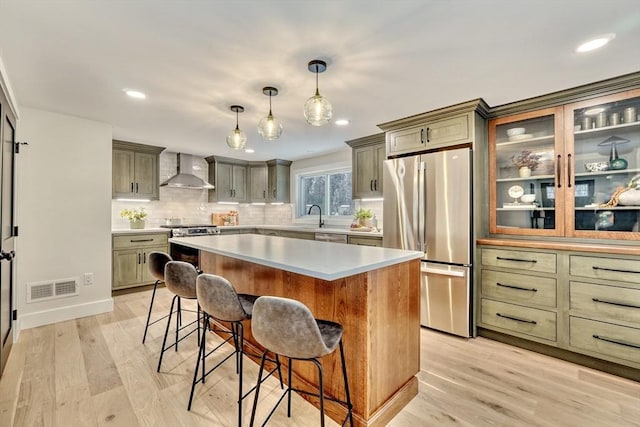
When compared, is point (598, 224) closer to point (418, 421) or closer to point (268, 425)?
point (418, 421)

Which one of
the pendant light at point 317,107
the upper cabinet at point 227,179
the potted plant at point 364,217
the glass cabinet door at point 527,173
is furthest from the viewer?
the upper cabinet at point 227,179

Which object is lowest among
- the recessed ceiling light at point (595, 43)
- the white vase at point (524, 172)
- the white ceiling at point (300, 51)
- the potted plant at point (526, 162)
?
the white vase at point (524, 172)

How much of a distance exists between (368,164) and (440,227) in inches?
63.2

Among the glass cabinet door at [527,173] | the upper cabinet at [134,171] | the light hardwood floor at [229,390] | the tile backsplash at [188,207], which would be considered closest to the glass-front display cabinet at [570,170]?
the glass cabinet door at [527,173]

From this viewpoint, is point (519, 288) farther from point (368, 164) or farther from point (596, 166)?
point (368, 164)

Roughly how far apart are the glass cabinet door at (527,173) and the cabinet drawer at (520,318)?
2.40 ft

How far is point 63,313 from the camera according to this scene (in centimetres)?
329

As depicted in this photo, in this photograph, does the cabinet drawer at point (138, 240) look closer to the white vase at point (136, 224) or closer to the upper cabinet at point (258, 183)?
the white vase at point (136, 224)

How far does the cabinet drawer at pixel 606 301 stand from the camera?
2191mm

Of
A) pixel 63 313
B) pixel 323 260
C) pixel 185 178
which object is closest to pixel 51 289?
pixel 63 313

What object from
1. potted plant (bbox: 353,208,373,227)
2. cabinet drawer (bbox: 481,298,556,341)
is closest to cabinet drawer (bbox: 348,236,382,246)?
potted plant (bbox: 353,208,373,227)

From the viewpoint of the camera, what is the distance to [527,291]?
2.68 meters

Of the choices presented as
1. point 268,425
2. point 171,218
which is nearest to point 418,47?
point 268,425

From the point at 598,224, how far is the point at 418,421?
231 centimetres
